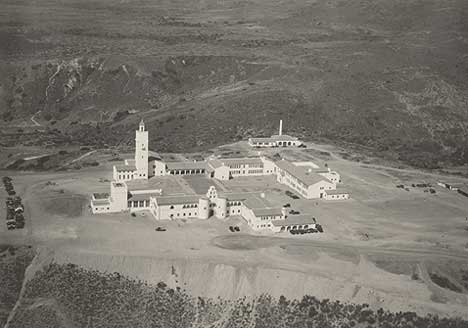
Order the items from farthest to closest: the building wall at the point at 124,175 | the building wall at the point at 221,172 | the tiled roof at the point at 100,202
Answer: the building wall at the point at 221,172, the building wall at the point at 124,175, the tiled roof at the point at 100,202

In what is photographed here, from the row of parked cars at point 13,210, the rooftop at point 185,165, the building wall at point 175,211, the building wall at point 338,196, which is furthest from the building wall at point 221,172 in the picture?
the row of parked cars at point 13,210

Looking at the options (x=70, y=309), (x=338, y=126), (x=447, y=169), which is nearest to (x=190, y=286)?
(x=70, y=309)

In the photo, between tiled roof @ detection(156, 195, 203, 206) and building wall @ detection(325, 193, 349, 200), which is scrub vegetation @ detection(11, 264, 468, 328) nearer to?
tiled roof @ detection(156, 195, 203, 206)

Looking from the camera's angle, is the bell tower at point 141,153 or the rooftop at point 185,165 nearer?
the bell tower at point 141,153

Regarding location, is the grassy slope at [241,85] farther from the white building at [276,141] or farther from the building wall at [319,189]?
the building wall at [319,189]

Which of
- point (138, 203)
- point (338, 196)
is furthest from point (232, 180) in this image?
point (138, 203)

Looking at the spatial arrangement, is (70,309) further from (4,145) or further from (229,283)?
(4,145)

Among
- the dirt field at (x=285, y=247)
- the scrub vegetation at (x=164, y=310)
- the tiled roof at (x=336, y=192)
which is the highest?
the tiled roof at (x=336, y=192)

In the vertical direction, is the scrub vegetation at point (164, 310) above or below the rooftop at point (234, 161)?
below
